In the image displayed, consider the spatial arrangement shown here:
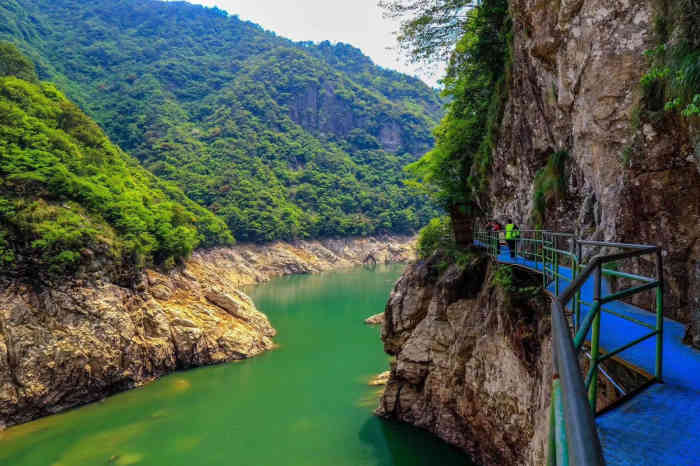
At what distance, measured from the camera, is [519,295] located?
9.54 meters

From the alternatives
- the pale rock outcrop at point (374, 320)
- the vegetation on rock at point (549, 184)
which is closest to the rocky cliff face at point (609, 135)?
the vegetation on rock at point (549, 184)

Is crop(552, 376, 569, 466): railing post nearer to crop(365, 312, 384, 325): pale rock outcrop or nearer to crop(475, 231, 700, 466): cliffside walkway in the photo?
crop(475, 231, 700, 466): cliffside walkway

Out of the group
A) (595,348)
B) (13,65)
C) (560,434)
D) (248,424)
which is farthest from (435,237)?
(13,65)

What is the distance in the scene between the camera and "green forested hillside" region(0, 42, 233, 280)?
699 inches

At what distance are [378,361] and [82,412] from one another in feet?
51.1

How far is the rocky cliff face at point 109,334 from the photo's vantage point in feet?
52.8

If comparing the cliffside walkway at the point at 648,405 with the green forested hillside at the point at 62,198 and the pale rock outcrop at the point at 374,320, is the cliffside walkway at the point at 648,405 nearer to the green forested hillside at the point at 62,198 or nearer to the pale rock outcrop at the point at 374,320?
the green forested hillside at the point at 62,198

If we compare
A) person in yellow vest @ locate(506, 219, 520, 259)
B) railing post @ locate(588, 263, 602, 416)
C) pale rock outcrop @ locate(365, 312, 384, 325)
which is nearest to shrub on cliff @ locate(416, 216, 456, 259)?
person in yellow vest @ locate(506, 219, 520, 259)

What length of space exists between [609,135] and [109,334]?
839 inches

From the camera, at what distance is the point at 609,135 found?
6.67m

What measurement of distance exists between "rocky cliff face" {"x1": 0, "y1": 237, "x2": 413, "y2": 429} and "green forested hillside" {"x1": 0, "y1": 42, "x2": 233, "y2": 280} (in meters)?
1.40

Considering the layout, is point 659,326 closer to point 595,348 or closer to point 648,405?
point 648,405

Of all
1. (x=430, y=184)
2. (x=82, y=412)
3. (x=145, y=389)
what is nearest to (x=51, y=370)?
(x=82, y=412)

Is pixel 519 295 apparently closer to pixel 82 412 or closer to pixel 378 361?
pixel 378 361
